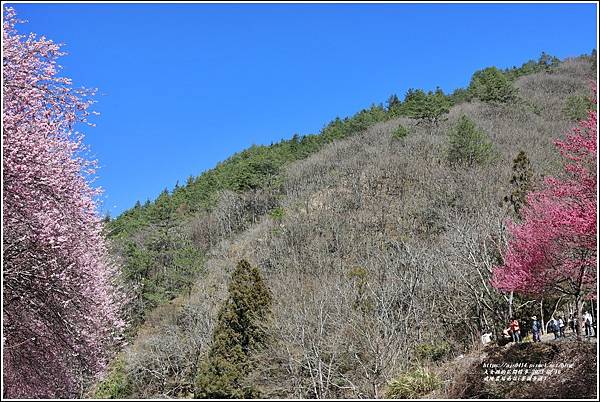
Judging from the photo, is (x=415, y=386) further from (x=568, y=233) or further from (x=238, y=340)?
(x=238, y=340)

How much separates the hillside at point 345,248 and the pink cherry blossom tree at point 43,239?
6.97 metres

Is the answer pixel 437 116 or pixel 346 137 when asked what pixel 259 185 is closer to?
pixel 346 137

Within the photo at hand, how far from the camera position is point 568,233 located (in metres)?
10.1

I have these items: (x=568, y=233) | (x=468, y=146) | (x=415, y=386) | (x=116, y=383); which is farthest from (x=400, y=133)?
(x=568, y=233)

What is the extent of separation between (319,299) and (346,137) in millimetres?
48778

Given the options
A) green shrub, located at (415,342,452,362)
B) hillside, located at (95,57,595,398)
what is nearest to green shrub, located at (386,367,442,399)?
hillside, located at (95,57,595,398)

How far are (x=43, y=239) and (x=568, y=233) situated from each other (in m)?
9.42

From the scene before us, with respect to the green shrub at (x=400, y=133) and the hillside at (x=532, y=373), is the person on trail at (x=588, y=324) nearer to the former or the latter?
the hillside at (x=532, y=373)

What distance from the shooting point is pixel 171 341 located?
31.8m

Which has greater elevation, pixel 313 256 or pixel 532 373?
pixel 313 256

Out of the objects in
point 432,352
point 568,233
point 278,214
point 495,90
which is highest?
point 495,90

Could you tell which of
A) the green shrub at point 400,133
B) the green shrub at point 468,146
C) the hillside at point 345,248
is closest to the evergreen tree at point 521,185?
the hillside at point 345,248

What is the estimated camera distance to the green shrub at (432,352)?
2081 centimetres

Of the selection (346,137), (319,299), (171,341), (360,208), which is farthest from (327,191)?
(319,299)
